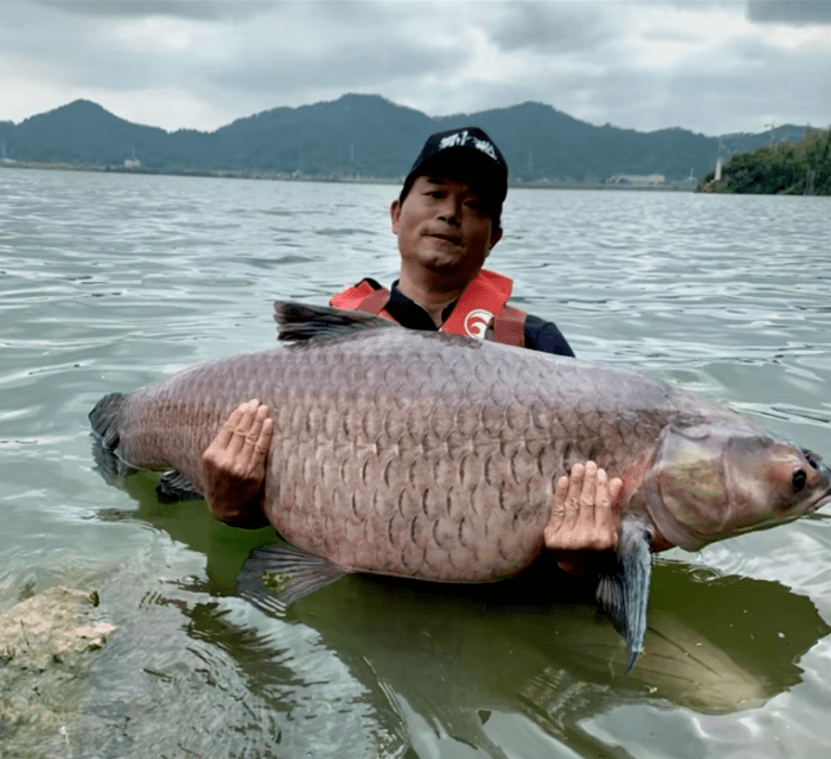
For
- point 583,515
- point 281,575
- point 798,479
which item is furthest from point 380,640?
point 798,479

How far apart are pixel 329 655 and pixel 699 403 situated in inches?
58.3

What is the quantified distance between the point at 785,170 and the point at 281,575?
10724 centimetres

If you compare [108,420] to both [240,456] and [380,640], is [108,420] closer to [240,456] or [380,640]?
[240,456]

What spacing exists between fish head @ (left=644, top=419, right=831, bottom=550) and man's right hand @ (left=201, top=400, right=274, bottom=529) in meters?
1.34

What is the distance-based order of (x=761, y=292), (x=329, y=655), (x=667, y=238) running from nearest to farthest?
(x=329, y=655)
(x=761, y=292)
(x=667, y=238)

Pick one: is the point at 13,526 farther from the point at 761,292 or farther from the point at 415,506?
the point at 761,292

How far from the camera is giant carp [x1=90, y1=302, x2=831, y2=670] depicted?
279 cm

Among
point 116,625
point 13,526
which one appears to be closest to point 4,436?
point 13,526

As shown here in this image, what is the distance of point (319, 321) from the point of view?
3303 millimetres

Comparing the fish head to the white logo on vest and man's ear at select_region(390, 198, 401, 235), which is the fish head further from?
man's ear at select_region(390, 198, 401, 235)

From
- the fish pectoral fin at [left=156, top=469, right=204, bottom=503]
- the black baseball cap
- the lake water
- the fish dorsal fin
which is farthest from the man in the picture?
the fish dorsal fin

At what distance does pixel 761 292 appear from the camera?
11758mm

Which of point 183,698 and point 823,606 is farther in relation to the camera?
point 823,606

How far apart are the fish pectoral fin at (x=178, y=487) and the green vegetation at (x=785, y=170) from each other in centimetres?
10488
